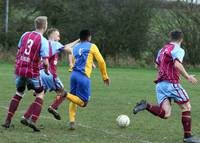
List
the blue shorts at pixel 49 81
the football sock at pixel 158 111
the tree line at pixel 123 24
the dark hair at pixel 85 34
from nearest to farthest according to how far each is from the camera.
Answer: the football sock at pixel 158 111, the dark hair at pixel 85 34, the blue shorts at pixel 49 81, the tree line at pixel 123 24

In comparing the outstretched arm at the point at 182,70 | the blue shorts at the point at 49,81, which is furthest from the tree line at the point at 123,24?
the outstretched arm at the point at 182,70

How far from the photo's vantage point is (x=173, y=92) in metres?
9.32

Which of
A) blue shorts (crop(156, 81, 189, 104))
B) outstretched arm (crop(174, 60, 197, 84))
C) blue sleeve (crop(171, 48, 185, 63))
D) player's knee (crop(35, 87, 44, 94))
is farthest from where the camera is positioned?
player's knee (crop(35, 87, 44, 94))

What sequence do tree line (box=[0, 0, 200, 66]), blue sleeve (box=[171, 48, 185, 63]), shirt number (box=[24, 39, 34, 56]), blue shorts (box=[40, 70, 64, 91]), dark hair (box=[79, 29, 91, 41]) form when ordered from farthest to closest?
tree line (box=[0, 0, 200, 66])
blue shorts (box=[40, 70, 64, 91])
dark hair (box=[79, 29, 91, 41])
shirt number (box=[24, 39, 34, 56])
blue sleeve (box=[171, 48, 185, 63])

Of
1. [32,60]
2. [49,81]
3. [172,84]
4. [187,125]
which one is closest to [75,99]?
[32,60]

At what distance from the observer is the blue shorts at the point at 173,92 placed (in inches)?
366

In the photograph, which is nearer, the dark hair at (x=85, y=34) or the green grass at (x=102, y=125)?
the green grass at (x=102, y=125)

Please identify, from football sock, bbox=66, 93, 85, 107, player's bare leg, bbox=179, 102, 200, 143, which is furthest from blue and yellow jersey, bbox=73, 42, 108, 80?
player's bare leg, bbox=179, 102, 200, 143

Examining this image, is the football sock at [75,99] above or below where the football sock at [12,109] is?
above

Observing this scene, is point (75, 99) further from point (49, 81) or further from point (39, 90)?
point (49, 81)

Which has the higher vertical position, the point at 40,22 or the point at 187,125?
the point at 40,22

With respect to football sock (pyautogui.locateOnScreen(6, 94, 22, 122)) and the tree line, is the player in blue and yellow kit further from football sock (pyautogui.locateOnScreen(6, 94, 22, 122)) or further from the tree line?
the tree line

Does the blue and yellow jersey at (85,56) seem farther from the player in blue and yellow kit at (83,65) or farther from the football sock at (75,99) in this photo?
the football sock at (75,99)

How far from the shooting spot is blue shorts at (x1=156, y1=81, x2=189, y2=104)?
366 inches
